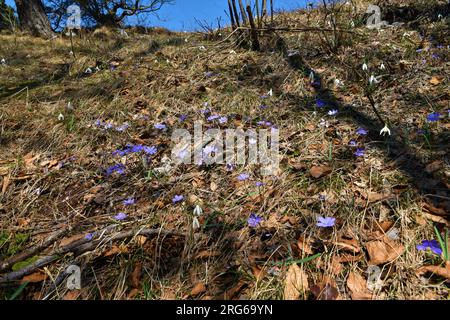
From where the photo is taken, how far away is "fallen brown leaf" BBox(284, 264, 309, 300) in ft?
4.52

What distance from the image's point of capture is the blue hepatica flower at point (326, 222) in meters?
1.58

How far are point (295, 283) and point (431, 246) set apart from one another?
621 mm

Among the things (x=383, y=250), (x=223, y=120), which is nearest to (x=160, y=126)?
(x=223, y=120)

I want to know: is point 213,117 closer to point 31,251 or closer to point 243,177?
point 243,177

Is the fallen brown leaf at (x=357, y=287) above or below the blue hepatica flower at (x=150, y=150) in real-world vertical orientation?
below

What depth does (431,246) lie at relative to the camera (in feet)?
4.71

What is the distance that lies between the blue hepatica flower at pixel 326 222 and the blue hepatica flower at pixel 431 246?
0.37 metres

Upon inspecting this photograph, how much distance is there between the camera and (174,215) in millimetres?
1891

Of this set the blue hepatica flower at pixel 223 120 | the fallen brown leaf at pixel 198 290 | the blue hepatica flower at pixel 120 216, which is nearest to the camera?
the fallen brown leaf at pixel 198 290

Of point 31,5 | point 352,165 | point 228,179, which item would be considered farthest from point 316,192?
point 31,5

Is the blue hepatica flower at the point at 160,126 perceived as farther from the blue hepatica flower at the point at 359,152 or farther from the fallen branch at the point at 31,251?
the blue hepatica flower at the point at 359,152

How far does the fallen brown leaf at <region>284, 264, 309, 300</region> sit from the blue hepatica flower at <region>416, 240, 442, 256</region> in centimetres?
53

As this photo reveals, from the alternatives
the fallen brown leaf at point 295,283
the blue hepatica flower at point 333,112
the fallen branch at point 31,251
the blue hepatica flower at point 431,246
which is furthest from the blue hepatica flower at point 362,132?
the fallen branch at point 31,251

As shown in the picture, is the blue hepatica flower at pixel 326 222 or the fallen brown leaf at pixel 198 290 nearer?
the fallen brown leaf at pixel 198 290
